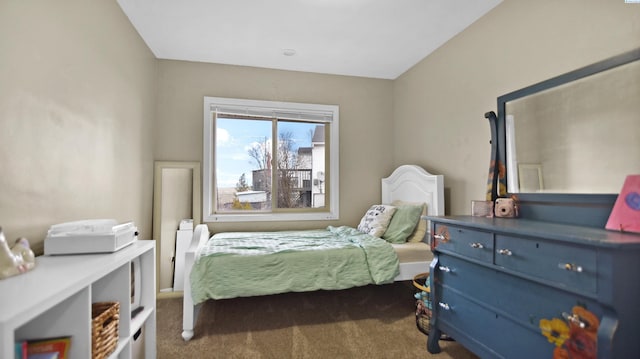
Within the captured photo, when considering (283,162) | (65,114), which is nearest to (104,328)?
(65,114)

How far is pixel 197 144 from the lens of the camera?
131 inches

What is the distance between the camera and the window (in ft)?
11.2

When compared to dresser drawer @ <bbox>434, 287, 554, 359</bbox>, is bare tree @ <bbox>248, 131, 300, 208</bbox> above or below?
above

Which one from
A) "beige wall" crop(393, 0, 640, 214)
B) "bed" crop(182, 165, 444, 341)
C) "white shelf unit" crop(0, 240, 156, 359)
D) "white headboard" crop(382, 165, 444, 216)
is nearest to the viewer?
"white shelf unit" crop(0, 240, 156, 359)

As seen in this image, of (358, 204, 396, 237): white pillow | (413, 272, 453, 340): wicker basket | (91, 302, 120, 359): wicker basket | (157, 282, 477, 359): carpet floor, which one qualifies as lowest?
(157, 282, 477, 359): carpet floor

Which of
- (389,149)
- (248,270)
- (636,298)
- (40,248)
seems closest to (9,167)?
(40,248)

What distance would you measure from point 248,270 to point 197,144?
1.78 meters

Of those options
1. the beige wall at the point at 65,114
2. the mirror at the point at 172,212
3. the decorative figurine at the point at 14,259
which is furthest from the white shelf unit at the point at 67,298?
the mirror at the point at 172,212

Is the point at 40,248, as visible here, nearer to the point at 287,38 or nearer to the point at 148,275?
the point at 148,275

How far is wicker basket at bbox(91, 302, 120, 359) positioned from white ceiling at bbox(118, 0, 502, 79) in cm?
211

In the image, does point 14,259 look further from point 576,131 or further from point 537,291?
point 576,131

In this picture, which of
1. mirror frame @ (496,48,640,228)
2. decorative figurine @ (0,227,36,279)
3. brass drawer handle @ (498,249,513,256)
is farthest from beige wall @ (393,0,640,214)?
decorative figurine @ (0,227,36,279)

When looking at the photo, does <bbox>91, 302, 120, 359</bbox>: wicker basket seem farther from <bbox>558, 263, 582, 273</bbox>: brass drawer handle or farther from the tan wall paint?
the tan wall paint

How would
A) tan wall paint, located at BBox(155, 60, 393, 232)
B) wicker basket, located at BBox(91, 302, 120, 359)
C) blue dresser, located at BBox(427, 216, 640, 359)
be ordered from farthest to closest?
tan wall paint, located at BBox(155, 60, 393, 232), wicker basket, located at BBox(91, 302, 120, 359), blue dresser, located at BBox(427, 216, 640, 359)
